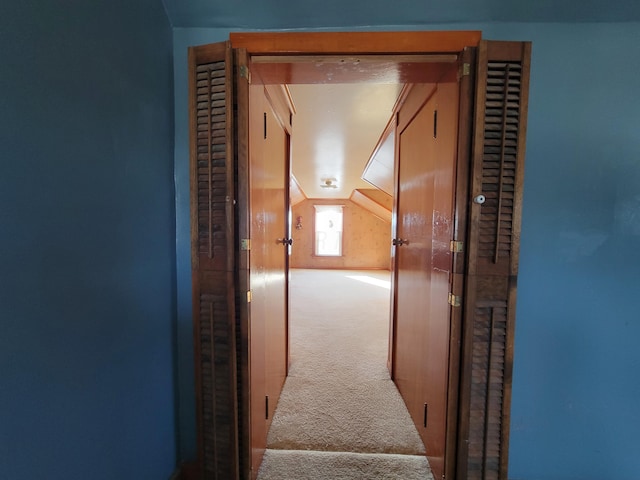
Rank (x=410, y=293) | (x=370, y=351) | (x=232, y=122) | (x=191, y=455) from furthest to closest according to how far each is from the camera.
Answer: (x=370, y=351), (x=410, y=293), (x=191, y=455), (x=232, y=122)

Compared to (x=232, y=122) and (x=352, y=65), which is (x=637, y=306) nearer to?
(x=352, y=65)

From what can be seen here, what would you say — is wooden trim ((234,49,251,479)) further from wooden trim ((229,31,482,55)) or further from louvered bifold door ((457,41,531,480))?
louvered bifold door ((457,41,531,480))

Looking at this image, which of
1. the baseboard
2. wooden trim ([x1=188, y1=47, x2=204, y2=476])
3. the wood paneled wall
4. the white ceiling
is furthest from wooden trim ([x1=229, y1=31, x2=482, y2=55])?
the wood paneled wall

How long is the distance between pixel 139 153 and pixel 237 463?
1262 mm

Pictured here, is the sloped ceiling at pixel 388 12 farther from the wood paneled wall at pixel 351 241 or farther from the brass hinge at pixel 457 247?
the wood paneled wall at pixel 351 241

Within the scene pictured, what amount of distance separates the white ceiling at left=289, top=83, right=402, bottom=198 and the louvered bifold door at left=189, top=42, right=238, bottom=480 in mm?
881

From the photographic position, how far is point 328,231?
761 centimetres

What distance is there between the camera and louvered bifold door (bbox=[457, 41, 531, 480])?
2.95 feet

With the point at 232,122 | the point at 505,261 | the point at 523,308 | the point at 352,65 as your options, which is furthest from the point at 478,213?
the point at 232,122

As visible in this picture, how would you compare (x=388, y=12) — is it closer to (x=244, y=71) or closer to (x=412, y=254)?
(x=244, y=71)

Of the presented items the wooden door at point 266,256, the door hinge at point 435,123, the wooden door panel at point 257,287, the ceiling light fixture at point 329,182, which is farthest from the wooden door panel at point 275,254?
the ceiling light fixture at point 329,182

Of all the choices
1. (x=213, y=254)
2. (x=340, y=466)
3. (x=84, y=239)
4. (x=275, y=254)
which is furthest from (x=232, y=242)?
(x=340, y=466)

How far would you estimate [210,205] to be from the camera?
0.96 meters

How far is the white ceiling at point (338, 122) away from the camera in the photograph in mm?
1700
